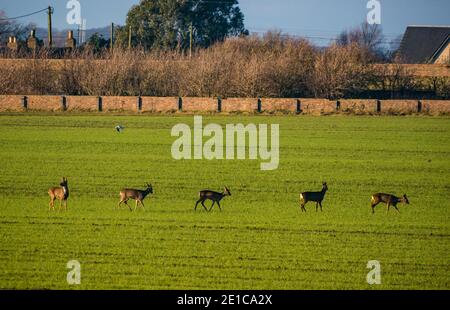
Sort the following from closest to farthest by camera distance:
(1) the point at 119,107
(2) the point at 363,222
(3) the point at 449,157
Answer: (2) the point at 363,222 → (3) the point at 449,157 → (1) the point at 119,107

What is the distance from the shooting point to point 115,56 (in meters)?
59.3

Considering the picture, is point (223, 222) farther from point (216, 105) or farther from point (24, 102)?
point (24, 102)

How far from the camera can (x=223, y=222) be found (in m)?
17.2

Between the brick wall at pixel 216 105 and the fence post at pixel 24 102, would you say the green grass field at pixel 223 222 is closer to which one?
the brick wall at pixel 216 105

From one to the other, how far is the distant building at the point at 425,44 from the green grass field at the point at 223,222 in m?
62.2

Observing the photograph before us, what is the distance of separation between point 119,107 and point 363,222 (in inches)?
1357

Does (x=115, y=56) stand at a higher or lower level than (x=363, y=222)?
higher

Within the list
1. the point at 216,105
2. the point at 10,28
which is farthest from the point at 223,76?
the point at 10,28

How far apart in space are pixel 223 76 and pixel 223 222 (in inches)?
1574

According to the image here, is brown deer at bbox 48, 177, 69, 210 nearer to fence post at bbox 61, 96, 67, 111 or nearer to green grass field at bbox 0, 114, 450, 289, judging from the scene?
green grass field at bbox 0, 114, 450, 289

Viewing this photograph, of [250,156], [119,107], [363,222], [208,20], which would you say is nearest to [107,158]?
[250,156]

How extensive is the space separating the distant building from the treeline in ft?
104

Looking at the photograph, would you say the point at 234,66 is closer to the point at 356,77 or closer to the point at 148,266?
the point at 356,77

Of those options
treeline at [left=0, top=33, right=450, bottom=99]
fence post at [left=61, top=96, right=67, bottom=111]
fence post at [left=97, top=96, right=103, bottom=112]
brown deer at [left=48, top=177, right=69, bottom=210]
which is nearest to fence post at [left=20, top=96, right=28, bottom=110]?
fence post at [left=61, top=96, right=67, bottom=111]
